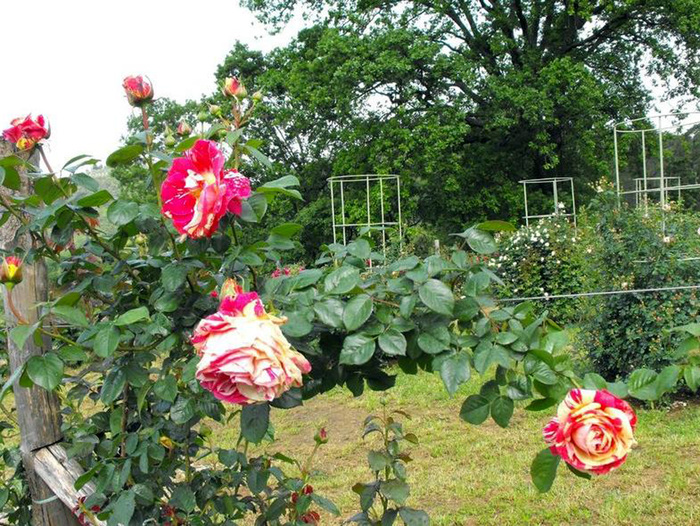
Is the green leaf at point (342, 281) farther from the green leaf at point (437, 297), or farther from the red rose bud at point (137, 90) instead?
Result: the red rose bud at point (137, 90)

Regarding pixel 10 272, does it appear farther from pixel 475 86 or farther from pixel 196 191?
pixel 475 86

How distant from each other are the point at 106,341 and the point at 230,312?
0.26m

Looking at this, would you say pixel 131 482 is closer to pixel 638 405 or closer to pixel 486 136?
pixel 638 405

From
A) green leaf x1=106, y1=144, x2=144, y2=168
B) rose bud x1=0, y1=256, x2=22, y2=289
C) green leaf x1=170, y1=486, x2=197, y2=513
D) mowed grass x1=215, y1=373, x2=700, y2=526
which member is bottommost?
mowed grass x1=215, y1=373, x2=700, y2=526

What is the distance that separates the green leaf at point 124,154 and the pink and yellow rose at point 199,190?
5.2 inches

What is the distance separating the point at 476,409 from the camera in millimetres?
884

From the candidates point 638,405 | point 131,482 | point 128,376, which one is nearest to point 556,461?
point 128,376

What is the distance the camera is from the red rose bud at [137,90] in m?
0.96

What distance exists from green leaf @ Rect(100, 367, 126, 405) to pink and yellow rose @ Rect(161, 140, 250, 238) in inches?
13.0

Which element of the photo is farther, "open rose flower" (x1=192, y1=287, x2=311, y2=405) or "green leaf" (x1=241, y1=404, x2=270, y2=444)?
"green leaf" (x1=241, y1=404, x2=270, y2=444)

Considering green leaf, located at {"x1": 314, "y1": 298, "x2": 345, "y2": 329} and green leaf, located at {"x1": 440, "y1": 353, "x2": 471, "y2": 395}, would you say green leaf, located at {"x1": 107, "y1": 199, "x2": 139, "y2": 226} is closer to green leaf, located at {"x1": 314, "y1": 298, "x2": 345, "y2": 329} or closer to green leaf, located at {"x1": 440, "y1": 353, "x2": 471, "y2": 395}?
green leaf, located at {"x1": 314, "y1": 298, "x2": 345, "y2": 329}

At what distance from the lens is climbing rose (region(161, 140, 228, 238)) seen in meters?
0.78

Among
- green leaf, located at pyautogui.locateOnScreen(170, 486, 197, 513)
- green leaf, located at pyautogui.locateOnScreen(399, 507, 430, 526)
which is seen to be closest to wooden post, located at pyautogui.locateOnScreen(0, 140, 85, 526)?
green leaf, located at pyautogui.locateOnScreen(170, 486, 197, 513)

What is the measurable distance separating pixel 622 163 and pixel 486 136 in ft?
8.40
